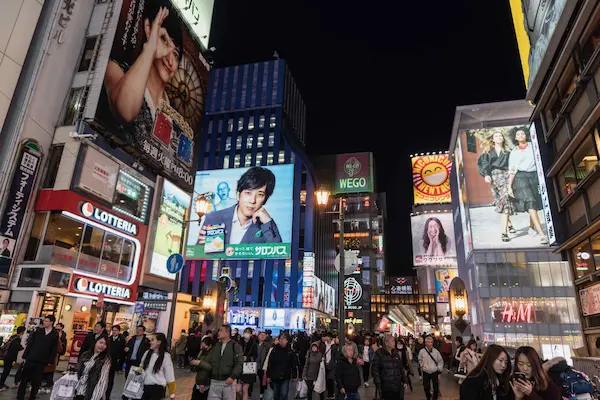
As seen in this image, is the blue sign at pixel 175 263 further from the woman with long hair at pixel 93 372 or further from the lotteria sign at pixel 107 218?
the lotteria sign at pixel 107 218

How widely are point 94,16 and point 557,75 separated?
27.7 m

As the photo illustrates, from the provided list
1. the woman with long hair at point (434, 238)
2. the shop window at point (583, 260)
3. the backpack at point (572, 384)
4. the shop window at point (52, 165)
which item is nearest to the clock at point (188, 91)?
the shop window at point (52, 165)

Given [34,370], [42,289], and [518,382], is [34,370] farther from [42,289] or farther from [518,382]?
[42,289]

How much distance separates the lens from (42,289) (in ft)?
64.5

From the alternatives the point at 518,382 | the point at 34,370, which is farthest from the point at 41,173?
the point at 518,382

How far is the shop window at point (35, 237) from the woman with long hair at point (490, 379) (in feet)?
75.5

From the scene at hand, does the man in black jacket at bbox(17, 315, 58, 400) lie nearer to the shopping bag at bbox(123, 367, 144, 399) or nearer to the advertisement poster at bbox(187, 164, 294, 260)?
the shopping bag at bbox(123, 367, 144, 399)

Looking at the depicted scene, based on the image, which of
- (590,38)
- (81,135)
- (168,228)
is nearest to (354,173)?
(168,228)

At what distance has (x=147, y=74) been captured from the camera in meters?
29.8

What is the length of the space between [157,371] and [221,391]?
3.79ft

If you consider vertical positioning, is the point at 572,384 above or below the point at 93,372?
above

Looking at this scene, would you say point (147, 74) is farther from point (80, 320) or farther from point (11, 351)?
point (11, 351)

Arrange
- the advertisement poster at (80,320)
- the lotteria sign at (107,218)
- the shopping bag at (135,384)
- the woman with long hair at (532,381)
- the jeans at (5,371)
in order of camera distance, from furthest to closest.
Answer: the lotteria sign at (107,218)
the advertisement poster at (80,320)
the jeans at (5,371)
the shopping bag at (135,384)
the woman with long hair at (532,381)

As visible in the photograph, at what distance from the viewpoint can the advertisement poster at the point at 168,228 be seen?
29.9 m
